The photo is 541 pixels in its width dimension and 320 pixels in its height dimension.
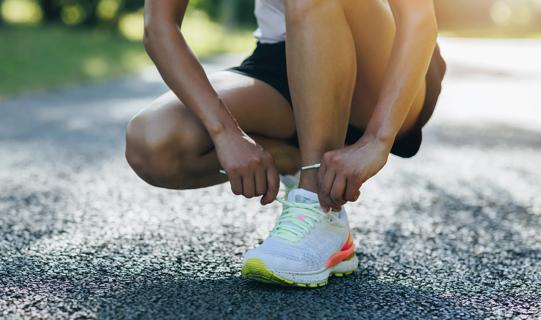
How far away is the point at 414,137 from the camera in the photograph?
2.22m

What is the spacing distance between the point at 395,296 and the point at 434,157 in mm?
2384

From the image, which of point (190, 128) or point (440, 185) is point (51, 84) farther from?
point (190, 128)

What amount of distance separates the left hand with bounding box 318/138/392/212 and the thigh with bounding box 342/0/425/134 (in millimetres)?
289

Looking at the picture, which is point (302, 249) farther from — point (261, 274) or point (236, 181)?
point (236, 181)

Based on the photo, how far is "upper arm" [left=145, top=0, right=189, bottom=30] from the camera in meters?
1.89

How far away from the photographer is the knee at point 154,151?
6.34 ft

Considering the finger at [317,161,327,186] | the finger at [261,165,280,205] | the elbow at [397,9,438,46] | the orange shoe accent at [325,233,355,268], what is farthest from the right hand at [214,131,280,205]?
the elbow at [397,9,438,46]

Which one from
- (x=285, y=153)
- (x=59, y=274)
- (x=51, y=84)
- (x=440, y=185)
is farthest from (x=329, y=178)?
(x=51, y=84)

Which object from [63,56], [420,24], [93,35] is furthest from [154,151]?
[93,35]

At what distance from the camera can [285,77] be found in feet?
7.06

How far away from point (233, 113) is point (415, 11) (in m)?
0.52

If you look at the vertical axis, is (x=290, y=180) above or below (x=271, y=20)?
below

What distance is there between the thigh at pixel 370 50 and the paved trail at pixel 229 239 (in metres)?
0.40

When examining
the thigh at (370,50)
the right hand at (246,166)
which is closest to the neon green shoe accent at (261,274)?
the right hand at (246,166)
